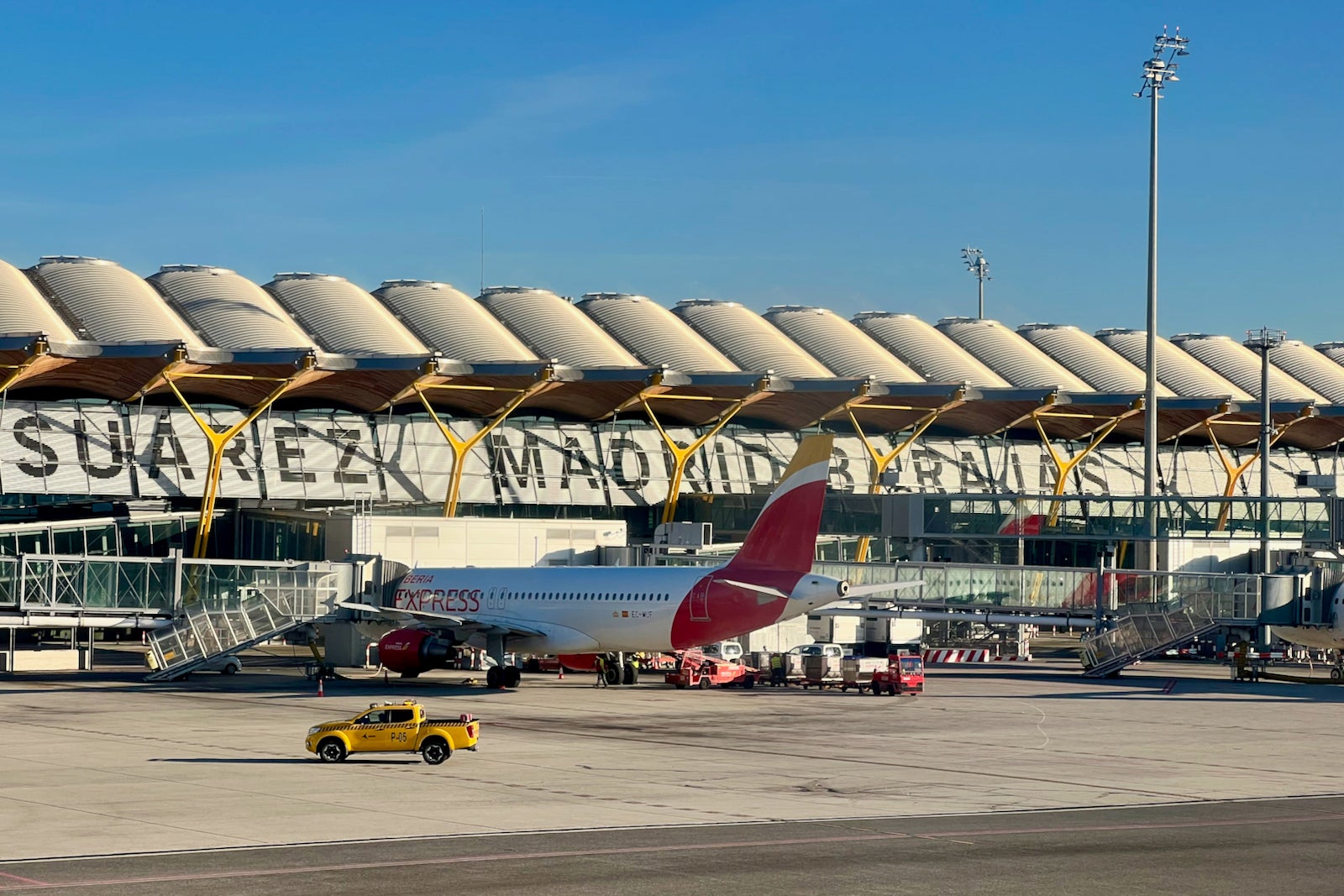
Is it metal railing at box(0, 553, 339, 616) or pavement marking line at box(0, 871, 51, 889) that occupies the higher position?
metal railing at box(0, 553, 339, 616)

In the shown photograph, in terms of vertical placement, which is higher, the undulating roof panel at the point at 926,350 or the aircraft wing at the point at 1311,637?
the undulating roof panel at the point at 926,350

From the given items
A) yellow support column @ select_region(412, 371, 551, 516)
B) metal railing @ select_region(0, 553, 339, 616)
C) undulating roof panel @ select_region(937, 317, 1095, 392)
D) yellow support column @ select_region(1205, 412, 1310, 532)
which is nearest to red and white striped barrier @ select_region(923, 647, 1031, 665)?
yellow support column @ select_region(412, 371, 551, 516)

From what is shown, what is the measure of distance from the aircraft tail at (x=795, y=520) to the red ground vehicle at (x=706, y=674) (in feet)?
21.0

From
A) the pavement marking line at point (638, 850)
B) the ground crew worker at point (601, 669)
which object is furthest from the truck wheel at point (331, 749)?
the ground crew worker at point (601, 669)

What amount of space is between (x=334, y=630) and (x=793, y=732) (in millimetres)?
24334

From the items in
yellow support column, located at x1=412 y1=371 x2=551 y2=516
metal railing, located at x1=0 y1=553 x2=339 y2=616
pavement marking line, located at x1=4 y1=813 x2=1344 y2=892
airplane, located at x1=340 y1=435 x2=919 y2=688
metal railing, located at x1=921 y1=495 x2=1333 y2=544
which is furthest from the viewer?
yellow support column, located at x1=412 y1=371 x2=551 y2=516

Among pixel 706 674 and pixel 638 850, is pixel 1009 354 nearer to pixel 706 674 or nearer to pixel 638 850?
pixel 706 674

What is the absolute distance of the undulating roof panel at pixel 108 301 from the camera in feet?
271

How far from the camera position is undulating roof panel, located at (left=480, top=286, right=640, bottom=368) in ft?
317

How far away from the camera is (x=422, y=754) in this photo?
32.2m

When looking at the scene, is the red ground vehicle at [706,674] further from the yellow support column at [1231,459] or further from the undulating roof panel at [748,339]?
the yellow support column at [1231,459]

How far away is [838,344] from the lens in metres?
113

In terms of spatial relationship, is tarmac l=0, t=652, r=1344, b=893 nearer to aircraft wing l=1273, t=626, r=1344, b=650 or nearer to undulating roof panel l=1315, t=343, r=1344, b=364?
aircraft wing l=1273, t=626, r=1344, b=650

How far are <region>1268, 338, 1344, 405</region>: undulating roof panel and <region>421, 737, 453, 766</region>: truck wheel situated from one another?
121 meters
